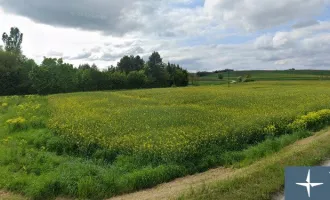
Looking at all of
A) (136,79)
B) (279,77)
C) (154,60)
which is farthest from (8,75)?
(279,77)

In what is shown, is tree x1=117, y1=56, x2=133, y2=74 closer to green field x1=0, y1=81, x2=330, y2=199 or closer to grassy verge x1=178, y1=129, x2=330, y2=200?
green field x1=0, y1=81, x2=330, y2=199

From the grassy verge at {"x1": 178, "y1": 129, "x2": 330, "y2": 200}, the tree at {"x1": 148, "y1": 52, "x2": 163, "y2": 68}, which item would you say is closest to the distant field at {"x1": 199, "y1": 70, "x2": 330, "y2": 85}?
the tree at {"x1": 148, "y1": 52, "x2": 163, "y2": 68}

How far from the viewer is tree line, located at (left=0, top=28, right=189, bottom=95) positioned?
67500 mm

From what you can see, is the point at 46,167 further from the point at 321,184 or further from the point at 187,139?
the point at 321,184

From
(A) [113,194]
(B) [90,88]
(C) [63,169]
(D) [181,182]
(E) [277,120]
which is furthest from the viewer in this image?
(B) [90,88]

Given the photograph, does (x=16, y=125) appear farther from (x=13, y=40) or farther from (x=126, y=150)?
(x=13, y=40)

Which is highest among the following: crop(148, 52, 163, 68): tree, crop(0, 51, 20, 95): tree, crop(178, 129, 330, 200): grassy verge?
crop(148, 52, 163, 68): tree

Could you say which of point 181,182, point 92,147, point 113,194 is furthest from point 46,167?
point 181,182

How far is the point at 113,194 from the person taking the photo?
8.66 meters

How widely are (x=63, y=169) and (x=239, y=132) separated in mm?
6826

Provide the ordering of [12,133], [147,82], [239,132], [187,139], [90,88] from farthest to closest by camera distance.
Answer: [147,82] → [90,88] → [12,133] → [239,132] → [187,139]

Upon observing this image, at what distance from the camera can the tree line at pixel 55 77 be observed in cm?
6750

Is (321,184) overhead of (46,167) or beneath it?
overhead

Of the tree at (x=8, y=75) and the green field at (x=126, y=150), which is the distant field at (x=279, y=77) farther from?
the green field at (x=126, y=150)
